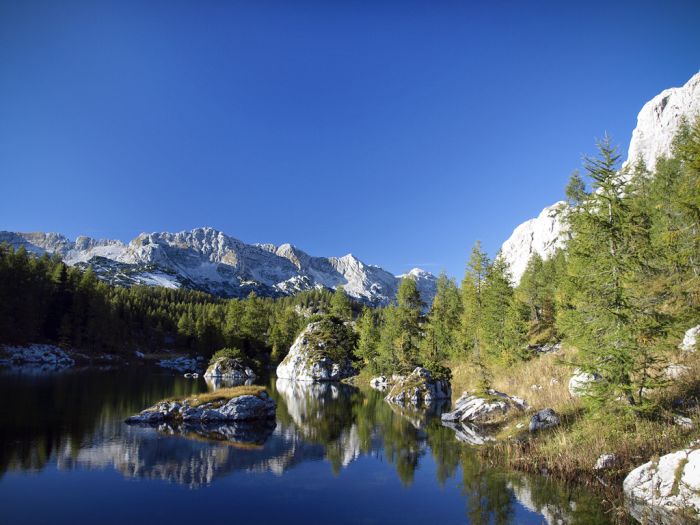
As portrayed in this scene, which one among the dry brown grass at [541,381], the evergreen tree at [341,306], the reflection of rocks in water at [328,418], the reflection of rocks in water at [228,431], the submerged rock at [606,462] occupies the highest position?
the evergreen tree at [341,306]

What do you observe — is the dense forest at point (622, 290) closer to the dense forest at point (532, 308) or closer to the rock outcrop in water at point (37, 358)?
the dense forest at point (532, 308)

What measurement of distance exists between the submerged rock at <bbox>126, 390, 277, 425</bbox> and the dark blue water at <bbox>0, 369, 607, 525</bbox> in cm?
314

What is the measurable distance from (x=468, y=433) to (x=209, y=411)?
26112 millimetres

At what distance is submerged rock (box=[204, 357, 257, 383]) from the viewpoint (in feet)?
307

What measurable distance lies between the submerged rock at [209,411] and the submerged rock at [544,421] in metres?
27.9

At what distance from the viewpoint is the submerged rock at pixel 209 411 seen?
40.6 metres

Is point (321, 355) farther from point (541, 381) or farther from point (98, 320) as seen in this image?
point (98, 320)

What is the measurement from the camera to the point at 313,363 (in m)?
99.4

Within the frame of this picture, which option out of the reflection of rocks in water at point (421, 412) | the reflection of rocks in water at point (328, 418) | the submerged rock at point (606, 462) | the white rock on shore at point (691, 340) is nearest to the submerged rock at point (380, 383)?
the reflection of rocks in water at point (328, 418)

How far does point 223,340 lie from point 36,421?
10244cm

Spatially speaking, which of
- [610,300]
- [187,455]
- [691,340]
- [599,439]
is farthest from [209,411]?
[691,340]

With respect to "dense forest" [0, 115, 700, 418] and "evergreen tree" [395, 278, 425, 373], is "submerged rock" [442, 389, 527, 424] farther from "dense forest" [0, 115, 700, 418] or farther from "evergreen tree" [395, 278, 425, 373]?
"evergreen tree" [395, 278, 425, 373]

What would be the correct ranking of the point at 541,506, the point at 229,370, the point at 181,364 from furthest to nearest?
1. the point at 181,364
2. the point at 229,370
3. the point at 541,506

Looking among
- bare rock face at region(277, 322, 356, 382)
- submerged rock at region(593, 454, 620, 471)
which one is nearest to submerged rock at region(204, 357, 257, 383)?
bare rock face at region(277, 322, 356, 382)
